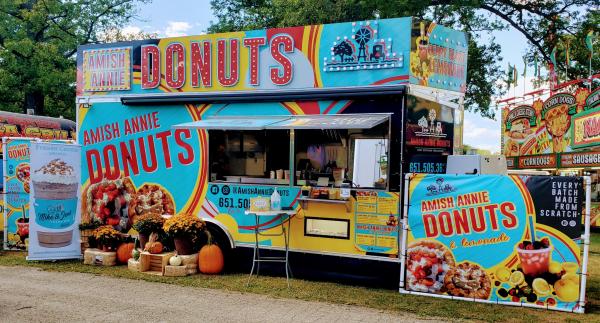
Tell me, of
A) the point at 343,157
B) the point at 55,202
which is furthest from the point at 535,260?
the point at 55,202

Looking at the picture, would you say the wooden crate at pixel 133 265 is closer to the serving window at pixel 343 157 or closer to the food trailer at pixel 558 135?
the serving window at pixel 343 157

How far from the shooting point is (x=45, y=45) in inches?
901

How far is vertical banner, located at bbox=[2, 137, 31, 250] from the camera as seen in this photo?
11727 mm

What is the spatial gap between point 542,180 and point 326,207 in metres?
3.01

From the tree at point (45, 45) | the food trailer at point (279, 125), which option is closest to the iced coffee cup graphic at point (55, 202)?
the food trailer at point (279, 125)

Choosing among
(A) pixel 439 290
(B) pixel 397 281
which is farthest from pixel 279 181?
(A) pixel 439 290

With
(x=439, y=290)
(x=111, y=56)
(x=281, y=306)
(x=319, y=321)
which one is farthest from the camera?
(x=111, y=56)

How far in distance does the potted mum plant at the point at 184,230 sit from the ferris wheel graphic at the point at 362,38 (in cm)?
357

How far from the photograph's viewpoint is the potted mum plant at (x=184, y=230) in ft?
30.1

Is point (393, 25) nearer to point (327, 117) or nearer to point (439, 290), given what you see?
point (327, 117)

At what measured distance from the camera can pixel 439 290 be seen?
25.6 feet

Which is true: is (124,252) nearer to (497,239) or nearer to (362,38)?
(362,38)

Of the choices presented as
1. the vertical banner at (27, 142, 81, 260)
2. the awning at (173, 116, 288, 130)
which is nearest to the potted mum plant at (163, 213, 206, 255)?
the awning at (173, 116, 288, 130)

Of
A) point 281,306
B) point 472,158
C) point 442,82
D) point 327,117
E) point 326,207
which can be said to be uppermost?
point 442,82
